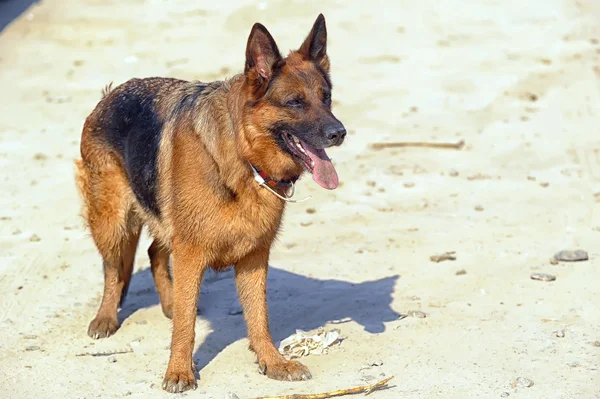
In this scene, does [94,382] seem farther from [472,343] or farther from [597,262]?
[597,262]

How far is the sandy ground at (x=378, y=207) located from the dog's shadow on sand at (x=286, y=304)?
0.08ft

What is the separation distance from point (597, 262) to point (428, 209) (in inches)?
85.5

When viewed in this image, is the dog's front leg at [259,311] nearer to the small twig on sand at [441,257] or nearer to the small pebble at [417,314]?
the small pebble at [417,314]

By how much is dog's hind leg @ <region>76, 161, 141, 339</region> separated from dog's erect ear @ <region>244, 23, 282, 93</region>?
1.77 metres

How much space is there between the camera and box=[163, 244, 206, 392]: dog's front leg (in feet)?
21.1

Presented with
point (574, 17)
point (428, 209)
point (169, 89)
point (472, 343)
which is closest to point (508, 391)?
point (472, 343)

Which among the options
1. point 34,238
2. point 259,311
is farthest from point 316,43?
point 34,238

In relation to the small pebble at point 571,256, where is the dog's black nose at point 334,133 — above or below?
above

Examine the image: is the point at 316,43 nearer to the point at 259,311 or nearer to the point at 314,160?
the point at 314,160

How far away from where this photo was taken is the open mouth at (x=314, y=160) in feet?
19.8

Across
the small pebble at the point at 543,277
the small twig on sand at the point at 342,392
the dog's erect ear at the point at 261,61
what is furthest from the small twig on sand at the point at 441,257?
the dog's erect ear at the point at 261,61

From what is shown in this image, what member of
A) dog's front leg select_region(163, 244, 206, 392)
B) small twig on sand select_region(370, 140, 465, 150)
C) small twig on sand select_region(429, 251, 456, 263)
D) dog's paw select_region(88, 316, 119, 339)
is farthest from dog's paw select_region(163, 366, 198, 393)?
small twig on sand select_region(370, 140, 465, 150)

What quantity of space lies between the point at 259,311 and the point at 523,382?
192 centimetres

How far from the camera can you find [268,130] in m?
6.09
